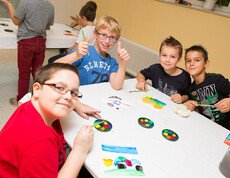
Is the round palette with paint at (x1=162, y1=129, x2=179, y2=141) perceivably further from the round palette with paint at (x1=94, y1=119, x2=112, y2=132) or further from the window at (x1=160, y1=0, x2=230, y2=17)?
the window at (x1=160, y1=0, x2=230, y2=17)

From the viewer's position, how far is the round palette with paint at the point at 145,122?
1090mm

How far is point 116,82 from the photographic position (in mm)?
1476

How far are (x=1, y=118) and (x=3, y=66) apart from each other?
1.43 m

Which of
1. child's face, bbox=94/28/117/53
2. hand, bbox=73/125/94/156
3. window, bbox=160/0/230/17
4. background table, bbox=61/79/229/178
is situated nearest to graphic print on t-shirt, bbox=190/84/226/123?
background table, bbox=61/79/229/178

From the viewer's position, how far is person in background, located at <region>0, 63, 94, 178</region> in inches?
25.5

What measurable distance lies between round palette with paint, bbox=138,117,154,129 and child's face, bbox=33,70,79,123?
0.45 m

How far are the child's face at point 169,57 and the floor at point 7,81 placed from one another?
1709 mm

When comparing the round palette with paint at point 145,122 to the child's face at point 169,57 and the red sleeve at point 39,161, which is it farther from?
the child's face at point 169,57

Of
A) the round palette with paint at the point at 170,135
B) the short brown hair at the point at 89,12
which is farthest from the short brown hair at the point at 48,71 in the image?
the short brown hair at the point at 89,12

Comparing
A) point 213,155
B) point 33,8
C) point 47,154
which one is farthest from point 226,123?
point 33,8

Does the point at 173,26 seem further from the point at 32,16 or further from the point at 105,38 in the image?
the point at 32,16

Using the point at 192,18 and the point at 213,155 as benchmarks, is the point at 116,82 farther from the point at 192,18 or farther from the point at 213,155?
the point at 192,18

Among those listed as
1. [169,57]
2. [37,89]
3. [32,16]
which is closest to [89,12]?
[32,16]

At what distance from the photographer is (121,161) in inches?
31.5
